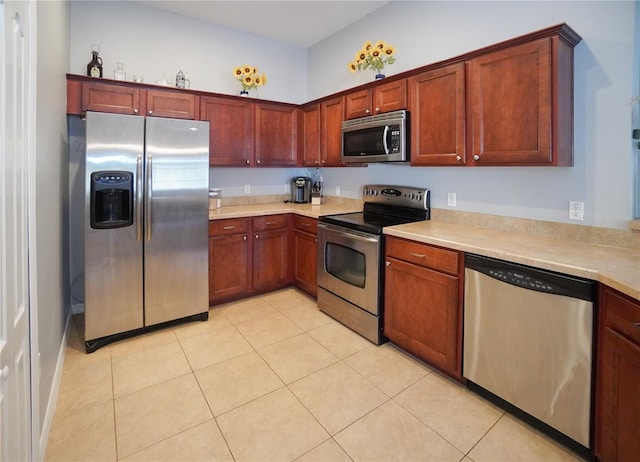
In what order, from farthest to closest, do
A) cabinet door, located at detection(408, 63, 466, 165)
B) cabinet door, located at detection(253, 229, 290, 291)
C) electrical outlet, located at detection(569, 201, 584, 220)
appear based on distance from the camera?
cabinet door, located at detection(253, 229, 290, 291)
cabinet door, located at detection(408, 63, 466, 165)
electrical outlet, located at detection(569, 201, 584, 220)

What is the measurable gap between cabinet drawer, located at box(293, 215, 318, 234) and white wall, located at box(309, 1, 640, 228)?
35.1 inches

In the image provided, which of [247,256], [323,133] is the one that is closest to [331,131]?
[323,133]

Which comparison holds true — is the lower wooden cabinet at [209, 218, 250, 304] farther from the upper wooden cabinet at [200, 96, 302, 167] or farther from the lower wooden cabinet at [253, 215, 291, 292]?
the upper wooden cabinet at [200, 96, 302, 167]

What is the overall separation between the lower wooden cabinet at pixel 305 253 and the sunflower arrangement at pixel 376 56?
157cm

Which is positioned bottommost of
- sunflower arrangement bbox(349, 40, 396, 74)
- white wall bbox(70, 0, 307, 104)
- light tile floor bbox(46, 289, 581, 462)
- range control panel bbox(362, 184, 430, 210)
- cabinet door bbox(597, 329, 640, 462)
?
light tile floor bbox(46, 289, 581, 462)

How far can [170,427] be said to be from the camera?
72.5 inches

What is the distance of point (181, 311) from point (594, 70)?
3432mm

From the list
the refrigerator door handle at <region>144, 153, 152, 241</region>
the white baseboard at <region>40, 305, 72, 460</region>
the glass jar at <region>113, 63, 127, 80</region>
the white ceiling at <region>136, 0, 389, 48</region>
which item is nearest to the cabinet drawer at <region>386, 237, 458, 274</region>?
the refrigerator door handle at <region>144, 153, 152, 241</region>

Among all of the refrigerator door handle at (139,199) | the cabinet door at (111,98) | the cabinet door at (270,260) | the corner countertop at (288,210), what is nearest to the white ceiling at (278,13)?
the cabinet door at (111,98)

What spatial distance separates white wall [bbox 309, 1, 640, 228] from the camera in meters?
1.96

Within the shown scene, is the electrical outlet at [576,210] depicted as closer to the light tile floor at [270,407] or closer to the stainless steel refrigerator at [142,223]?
the light tile floor at [270,407]

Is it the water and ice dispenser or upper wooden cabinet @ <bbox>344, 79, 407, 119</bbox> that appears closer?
the water and ice dispenser

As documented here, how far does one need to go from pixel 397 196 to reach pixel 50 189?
2.66 m

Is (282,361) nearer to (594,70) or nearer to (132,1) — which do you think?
(594,70)
